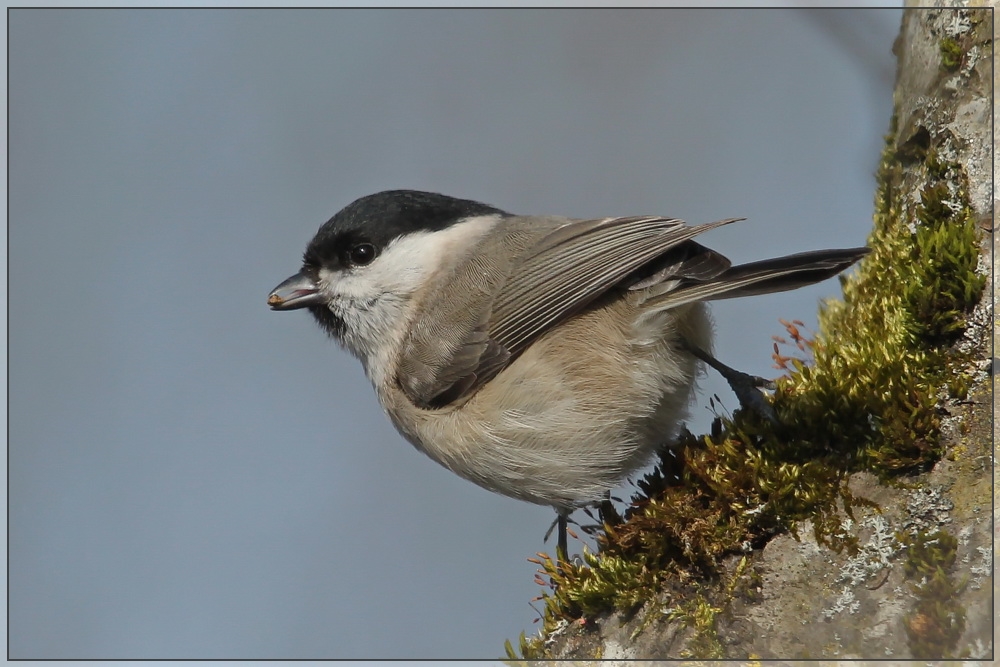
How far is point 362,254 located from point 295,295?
28cm

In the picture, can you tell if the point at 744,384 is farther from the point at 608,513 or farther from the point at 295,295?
the point at 295,295

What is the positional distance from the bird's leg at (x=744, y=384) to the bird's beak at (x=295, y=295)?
129 centimetres

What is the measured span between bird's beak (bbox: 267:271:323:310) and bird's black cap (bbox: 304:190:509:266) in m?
0.08

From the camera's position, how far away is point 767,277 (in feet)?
6.79

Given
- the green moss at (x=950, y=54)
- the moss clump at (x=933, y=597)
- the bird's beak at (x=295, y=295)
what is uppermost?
the green moss at (x=950, y=54)

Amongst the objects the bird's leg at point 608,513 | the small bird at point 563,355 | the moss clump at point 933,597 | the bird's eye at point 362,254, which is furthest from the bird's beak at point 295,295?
the moss clump at point 933,597

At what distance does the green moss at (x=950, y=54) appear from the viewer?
2.06 meters

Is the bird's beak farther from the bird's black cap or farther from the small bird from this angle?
the small bird

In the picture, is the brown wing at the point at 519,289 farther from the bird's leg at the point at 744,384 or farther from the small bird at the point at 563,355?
the bird's leg at the point at 744,384

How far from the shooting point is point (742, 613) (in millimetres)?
1697

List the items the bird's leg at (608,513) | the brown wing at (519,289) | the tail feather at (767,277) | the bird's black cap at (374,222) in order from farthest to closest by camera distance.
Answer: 1. the bird's black cap at (374,222)
2. the brown wing at (519,289)
3. the bird's leg at (608,513)
4. the tail feather at (767,277)

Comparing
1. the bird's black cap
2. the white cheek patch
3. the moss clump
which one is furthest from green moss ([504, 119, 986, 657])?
the bird's black cap

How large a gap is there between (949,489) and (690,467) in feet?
1.94

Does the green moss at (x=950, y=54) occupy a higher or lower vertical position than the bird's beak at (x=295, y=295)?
higher
